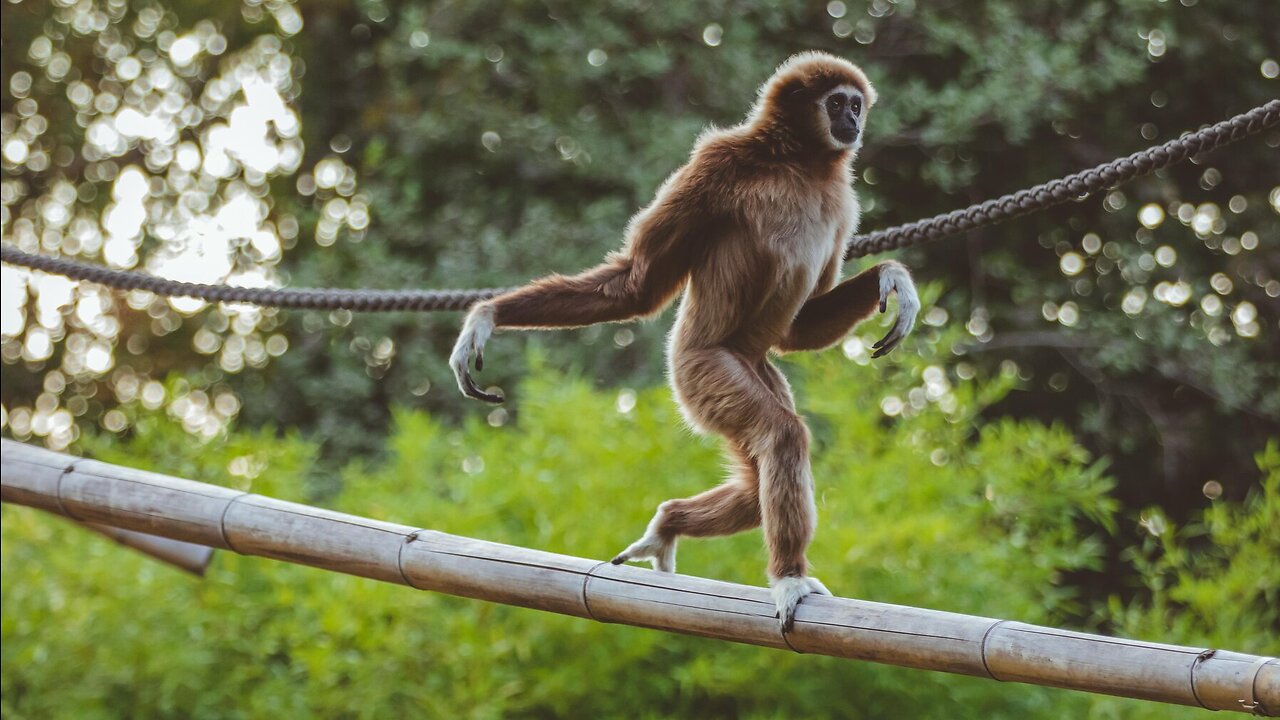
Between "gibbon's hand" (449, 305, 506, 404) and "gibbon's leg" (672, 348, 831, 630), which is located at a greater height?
"gibbon's hand" (449, 305, 506, 404)

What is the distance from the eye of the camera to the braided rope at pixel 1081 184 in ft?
9.01

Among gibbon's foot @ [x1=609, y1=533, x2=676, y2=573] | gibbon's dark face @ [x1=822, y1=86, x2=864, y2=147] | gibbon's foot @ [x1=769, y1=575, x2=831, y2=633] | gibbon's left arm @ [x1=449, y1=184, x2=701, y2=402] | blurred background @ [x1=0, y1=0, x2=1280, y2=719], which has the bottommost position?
blurred background @ [x1=0, y1=0, x2=1280, y2=719]

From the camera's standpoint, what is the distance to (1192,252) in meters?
9.05

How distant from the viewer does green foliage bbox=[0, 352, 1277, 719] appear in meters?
5.54

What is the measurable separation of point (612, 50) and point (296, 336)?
10.3 ft

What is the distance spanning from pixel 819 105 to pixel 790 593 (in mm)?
1248

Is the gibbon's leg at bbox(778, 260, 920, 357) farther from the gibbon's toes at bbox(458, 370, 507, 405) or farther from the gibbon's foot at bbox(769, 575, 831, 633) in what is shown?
the gibbon's toes at bbox(458, 370, 507, 405)

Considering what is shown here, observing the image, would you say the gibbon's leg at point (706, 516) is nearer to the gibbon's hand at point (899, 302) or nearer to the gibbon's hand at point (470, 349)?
the gibbon's hand at point (899, 302)

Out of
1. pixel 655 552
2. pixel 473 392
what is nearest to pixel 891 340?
pixel 655 552

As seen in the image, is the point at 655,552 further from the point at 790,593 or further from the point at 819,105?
the point at 819,105

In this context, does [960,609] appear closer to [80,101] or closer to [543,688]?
[543,688]

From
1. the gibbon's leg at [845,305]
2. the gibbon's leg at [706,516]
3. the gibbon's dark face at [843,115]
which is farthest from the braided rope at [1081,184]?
the gibbon's leg at [706,516]

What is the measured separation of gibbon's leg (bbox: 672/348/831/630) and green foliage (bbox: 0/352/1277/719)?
92.5 inches

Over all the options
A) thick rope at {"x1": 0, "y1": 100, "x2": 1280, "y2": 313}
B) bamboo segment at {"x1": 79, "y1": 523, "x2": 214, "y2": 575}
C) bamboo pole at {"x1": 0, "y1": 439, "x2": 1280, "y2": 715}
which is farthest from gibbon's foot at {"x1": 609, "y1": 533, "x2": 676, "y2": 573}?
bamboo segment at {"x1": 79, "y1": 523, "x2": 214, "y2": 575}
